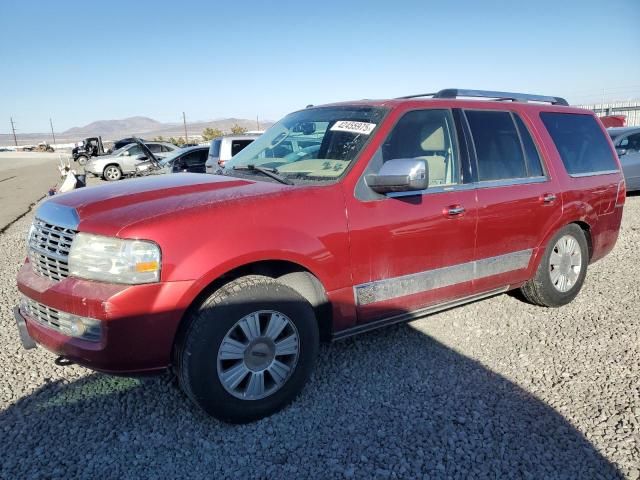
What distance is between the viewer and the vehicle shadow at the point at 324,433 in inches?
97.1

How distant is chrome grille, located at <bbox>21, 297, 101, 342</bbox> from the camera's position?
248 centimetres

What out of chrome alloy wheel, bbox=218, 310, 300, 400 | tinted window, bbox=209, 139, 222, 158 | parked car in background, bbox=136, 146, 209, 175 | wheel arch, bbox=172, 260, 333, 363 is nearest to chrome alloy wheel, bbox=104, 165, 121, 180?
parked car in background, bbox=136, 146, 209, 175

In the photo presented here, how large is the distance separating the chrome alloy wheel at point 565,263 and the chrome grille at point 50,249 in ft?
12.8

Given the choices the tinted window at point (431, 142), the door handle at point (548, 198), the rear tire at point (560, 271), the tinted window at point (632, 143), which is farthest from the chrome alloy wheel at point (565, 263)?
the tinted window at point (632, 143)

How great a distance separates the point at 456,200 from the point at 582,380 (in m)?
1.51

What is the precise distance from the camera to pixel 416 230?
3326 mm

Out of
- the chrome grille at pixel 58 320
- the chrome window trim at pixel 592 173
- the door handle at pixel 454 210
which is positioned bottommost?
the chrome grille at pixel 58 320

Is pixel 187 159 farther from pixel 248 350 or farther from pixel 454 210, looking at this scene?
pixel 248 350

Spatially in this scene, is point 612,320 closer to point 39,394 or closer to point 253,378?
point 253,378

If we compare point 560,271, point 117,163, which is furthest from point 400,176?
point 117,163

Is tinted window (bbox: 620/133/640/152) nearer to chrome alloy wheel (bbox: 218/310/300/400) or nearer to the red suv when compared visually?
the red suv

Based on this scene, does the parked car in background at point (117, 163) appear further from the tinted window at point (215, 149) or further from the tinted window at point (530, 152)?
the tinted window at point (530, 152)

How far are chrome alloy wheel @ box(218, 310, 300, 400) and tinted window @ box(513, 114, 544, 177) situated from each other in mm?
2600

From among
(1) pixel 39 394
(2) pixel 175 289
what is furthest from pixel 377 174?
(1) pixel 39 394
